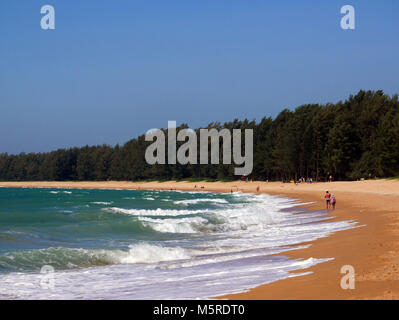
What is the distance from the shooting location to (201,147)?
12725 centimetres

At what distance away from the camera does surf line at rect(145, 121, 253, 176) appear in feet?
371

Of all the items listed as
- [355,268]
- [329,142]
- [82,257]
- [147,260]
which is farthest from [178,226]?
[329,142]

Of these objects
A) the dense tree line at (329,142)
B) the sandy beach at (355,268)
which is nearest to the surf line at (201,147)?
the dense tree line at (329,142)

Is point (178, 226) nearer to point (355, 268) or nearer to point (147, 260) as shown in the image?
point (147, 260)

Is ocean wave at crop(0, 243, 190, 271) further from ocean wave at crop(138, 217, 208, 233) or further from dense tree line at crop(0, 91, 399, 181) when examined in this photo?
dense tree line at crop(0, 91, 399, 181)

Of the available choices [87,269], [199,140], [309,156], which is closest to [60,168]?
[199,140]

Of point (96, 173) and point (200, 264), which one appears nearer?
point (200, 264)

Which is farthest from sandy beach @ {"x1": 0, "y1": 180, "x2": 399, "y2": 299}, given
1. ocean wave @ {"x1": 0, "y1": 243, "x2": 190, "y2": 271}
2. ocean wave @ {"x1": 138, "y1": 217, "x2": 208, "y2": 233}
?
ocean wave @ {"x1": 138, "y1": 217, "x2": 208, "y2": 233}

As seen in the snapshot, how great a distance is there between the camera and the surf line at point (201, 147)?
113m
